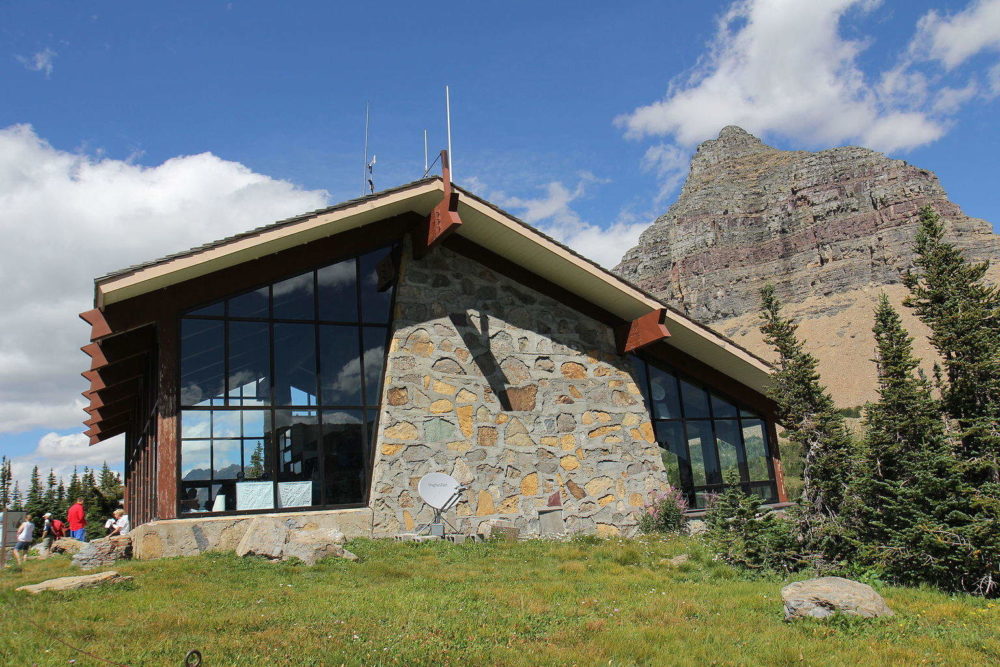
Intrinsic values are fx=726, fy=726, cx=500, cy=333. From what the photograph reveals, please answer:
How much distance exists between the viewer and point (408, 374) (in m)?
13.8

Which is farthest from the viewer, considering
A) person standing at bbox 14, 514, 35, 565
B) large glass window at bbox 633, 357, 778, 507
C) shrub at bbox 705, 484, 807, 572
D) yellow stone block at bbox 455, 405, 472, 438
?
person standing at bbox 14, 514, 35, 565

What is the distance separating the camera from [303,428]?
13031 millimetres

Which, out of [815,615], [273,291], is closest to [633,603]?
[815,615]

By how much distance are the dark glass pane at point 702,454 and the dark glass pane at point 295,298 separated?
29.4ft

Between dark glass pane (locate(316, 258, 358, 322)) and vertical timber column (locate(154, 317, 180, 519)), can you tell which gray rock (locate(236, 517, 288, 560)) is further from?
dark glass pane (locate(316, 258, 358, 322))

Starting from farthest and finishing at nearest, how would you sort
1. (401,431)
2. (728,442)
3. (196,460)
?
1. (728,442)
2. (401,431)
3. (196,460)

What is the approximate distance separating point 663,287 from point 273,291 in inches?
4846

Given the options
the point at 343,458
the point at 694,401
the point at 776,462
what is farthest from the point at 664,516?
the point at 343,458

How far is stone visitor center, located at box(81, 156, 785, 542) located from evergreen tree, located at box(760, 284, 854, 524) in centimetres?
353

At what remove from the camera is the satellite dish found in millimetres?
13180

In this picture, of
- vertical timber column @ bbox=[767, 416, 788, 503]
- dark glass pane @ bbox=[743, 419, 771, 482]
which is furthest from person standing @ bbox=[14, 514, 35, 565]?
vertical timber column @ bbox=[767, 416, 788, 503]

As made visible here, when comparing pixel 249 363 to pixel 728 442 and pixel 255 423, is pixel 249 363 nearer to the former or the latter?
pixel 255 423

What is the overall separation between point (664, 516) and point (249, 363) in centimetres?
854

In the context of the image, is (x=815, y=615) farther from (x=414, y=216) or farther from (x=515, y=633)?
(x=414, y=216)
